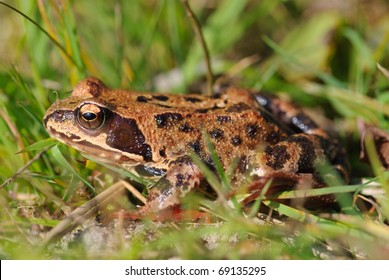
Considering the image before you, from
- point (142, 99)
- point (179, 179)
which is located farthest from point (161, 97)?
point (179, 179)

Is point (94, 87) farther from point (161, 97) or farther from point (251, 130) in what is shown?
point (251, 130)

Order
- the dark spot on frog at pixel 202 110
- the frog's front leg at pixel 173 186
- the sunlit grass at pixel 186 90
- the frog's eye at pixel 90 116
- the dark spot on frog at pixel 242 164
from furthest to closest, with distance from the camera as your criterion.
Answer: the dark spot on frog at pixel 202 110
the dark spot on frog at pixel 242 164
the frog's eye at pixel 90 116
the frog's front leg at pixel 173 186
the sunlit grass at pixel 186 90

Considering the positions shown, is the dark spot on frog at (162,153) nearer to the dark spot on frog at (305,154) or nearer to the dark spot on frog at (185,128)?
the dark spot on frog at (185,128)

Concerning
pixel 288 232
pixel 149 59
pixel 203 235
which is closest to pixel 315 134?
pixel 288 232

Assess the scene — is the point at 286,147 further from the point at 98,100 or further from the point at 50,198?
the point at 50,198

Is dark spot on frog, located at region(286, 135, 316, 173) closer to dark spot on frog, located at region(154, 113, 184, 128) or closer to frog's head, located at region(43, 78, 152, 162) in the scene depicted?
dark spot on frog, located at region(154, 113, 184, 128)

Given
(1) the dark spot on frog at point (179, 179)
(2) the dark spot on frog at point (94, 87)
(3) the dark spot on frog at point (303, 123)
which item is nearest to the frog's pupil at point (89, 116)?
(2) the dark spot on frog at point (94, 87)

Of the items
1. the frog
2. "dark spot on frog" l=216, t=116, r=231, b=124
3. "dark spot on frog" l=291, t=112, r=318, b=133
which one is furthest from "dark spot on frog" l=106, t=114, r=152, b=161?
"dark spot on frog" l=291, t=112, r=318, b=133
